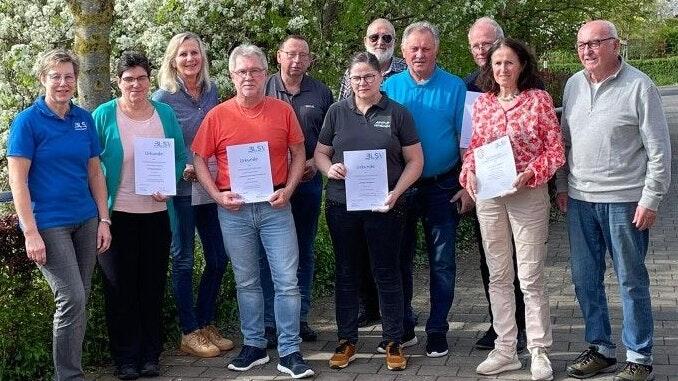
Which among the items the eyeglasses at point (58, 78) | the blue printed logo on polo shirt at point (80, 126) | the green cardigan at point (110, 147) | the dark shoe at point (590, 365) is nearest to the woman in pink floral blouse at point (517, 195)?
the dark shoe at point (590, 365)

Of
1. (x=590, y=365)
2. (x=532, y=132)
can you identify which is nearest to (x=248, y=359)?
(x=590, y=365)

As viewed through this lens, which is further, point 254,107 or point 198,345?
point 198,345

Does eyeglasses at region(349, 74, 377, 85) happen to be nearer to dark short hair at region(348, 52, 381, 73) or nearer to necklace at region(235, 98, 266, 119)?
dark short hair at region(348, 52, 381, 73)

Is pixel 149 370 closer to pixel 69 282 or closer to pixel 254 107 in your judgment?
pixel 69 282

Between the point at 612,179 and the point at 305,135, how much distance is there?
6.55 ft

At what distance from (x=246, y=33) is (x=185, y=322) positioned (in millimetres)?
7387

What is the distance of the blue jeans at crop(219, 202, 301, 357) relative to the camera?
579 cm

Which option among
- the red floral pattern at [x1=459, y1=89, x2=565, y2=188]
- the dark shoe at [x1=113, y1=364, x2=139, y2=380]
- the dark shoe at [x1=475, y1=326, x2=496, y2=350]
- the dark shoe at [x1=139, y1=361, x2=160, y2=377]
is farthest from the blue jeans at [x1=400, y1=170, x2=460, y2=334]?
the dark shoe at [x1=113, y1=364, x2=139, y2=380]

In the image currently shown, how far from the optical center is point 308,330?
654 cm

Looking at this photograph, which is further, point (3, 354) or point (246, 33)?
point (246, 33)

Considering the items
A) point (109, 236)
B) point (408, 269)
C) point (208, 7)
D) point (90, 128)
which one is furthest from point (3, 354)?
point (208, 7)

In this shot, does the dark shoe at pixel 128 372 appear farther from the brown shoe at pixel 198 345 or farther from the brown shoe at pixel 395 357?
the brown shoe at pixel 395 357

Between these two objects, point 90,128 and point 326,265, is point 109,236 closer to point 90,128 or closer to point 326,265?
point 90,128

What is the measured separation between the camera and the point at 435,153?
5957 mm
